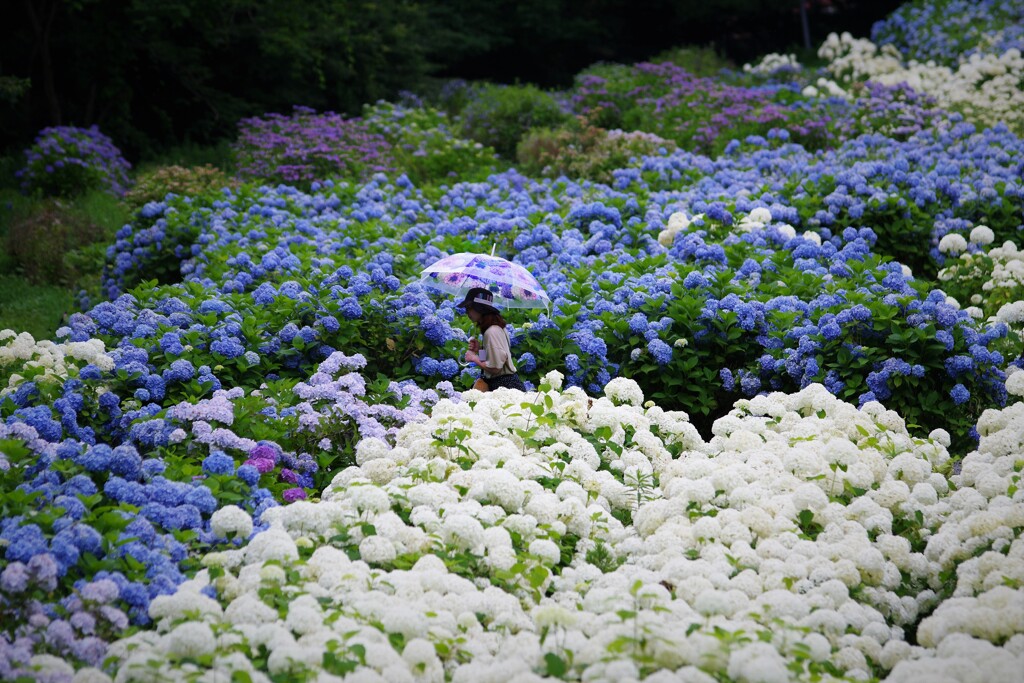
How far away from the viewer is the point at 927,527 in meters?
4.24

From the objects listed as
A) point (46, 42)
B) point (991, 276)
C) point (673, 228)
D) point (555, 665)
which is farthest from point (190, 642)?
point (46, 42)

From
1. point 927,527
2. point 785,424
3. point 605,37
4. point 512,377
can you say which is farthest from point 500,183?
point 605,37

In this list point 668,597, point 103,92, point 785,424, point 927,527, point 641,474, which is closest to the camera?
point 668,597

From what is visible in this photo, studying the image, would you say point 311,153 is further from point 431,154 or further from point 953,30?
point 953,30

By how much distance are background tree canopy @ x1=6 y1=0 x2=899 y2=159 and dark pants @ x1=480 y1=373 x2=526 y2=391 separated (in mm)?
8552

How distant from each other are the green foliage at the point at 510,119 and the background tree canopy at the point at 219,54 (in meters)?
2.79

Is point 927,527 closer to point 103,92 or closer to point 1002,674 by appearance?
point 1002,674

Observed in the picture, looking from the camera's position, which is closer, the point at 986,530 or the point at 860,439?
the point at 986,530

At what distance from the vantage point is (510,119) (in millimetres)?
14734

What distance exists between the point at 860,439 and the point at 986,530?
3.40 ft

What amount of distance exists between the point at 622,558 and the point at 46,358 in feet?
11.7

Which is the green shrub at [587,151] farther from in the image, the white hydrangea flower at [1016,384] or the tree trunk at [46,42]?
the tree trunk at [46,42]

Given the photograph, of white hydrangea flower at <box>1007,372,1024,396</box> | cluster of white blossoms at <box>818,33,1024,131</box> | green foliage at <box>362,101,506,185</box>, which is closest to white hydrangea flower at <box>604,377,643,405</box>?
white hydrangea flower at <box>1007,372,1024,396</box>

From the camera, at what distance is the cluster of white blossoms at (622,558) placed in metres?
3.04
